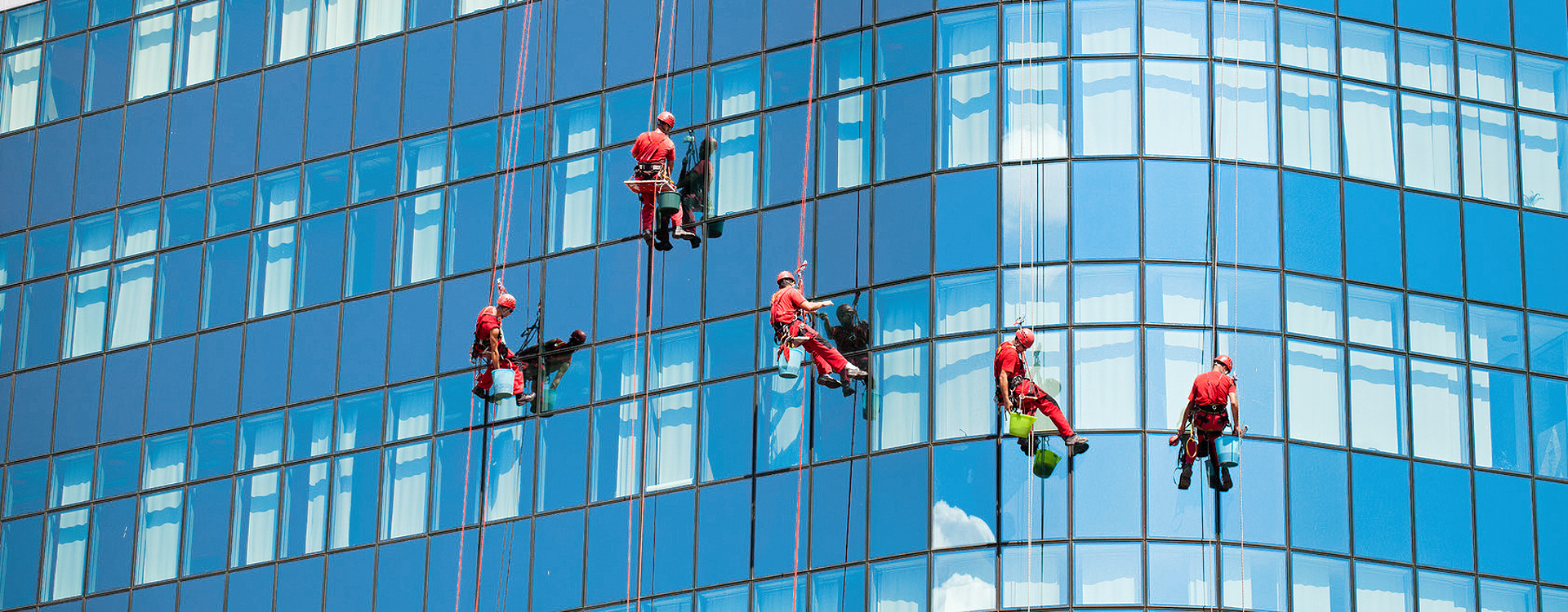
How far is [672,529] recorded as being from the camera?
46875mm

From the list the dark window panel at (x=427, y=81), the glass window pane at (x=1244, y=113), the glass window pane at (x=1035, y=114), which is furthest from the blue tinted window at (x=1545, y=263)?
the dark window panel at (x=427, y=81)

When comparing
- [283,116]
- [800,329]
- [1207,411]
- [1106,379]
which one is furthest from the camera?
[283,116]

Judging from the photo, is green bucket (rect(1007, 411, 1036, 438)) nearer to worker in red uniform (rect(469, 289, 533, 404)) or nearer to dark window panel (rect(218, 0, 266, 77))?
worker in red uniform (rect(469, 289, 533, 404))

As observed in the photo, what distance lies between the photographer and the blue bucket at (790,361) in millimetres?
44344

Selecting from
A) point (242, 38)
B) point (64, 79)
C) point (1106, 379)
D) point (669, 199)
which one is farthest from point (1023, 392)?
point (64, 79)

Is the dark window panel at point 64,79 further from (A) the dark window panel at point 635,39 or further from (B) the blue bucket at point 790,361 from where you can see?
(B) the blue bucket at point 790,361

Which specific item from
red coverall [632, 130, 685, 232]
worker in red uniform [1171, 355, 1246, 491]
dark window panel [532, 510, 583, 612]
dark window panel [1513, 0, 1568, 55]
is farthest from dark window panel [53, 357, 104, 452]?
dark window panel [1513, 0, 1568, 55]

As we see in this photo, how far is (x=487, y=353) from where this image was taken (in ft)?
158

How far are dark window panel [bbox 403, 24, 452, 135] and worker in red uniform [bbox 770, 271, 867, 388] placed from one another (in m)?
9.68

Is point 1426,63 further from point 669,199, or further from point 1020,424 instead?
point 669,199

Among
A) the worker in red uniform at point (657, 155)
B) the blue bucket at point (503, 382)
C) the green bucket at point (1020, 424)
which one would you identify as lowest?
the green bucket at point (1020, 424)

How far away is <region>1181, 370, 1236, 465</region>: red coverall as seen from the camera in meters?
43.0

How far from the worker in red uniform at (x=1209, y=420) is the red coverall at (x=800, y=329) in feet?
17.7

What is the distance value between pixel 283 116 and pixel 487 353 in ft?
27.5
